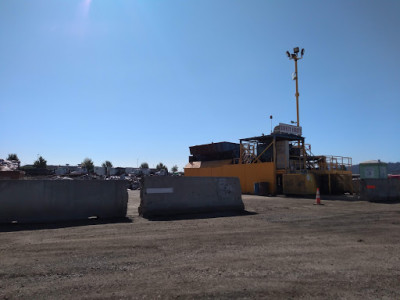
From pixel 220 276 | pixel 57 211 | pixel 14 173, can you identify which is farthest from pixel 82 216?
pixel 14 173

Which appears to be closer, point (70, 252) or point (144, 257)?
point (144, 257)


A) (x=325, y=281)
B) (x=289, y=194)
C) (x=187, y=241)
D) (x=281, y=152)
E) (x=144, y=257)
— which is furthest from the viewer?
(x=281, y=152)

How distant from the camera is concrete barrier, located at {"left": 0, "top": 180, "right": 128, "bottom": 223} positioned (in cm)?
923

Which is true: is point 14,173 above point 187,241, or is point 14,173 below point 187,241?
above

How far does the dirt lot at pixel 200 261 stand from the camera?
4121 millimetres

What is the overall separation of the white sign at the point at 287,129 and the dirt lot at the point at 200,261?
56.6ft

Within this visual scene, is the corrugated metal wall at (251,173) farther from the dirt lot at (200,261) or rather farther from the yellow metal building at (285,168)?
the dirt lot at (200,261)

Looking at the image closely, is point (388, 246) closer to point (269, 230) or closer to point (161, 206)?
point (269, 230)

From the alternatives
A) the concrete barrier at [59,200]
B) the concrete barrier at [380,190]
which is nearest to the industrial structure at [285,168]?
the concrete barrier at [380,190]

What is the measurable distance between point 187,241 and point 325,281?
3.29 m

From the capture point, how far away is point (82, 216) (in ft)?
32.7

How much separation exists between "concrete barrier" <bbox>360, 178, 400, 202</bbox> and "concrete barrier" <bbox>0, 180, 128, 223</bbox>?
46.5ft

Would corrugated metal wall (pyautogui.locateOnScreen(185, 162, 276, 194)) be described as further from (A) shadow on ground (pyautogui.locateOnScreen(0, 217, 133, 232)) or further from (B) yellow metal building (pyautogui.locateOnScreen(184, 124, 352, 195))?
(A) shadow on ground (pyautogui.locateOnScreen(0, 217, 133, 232))

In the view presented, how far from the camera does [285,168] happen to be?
25016mm
